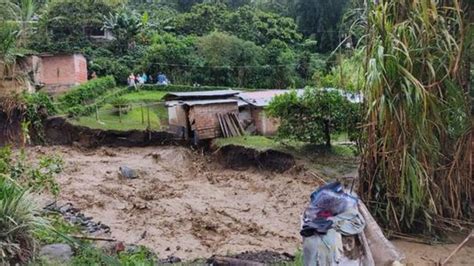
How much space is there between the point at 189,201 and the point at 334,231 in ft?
24.8

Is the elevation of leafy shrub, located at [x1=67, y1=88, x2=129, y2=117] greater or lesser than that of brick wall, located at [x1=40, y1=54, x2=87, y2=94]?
lesser

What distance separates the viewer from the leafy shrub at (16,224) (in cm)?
323

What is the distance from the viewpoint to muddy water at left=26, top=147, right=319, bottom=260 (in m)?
7.10

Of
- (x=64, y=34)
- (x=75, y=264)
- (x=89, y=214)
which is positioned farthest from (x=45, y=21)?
(x=75, y=264)

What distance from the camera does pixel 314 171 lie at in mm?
9734

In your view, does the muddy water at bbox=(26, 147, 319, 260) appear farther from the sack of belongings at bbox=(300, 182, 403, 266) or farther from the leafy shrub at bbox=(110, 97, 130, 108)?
the sack of belongings at bbox=(300, 182, 403, 266)

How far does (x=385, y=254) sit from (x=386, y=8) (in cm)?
292

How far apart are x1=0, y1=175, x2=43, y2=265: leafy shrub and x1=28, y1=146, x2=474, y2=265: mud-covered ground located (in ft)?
9.52

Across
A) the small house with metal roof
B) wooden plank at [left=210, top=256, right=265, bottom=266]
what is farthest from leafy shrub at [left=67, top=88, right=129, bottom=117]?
wooden plank at [left=210, top=256, right=265, bottom=266]

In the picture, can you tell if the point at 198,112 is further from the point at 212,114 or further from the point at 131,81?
the point at 131,81

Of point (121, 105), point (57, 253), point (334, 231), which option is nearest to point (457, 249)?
point (334, 231)

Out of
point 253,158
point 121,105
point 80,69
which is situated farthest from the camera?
point 80,69

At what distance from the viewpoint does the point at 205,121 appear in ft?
42.3

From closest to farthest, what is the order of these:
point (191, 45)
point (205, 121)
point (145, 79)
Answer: point (205, 121) → point (145, 79) → point (191, 45)
